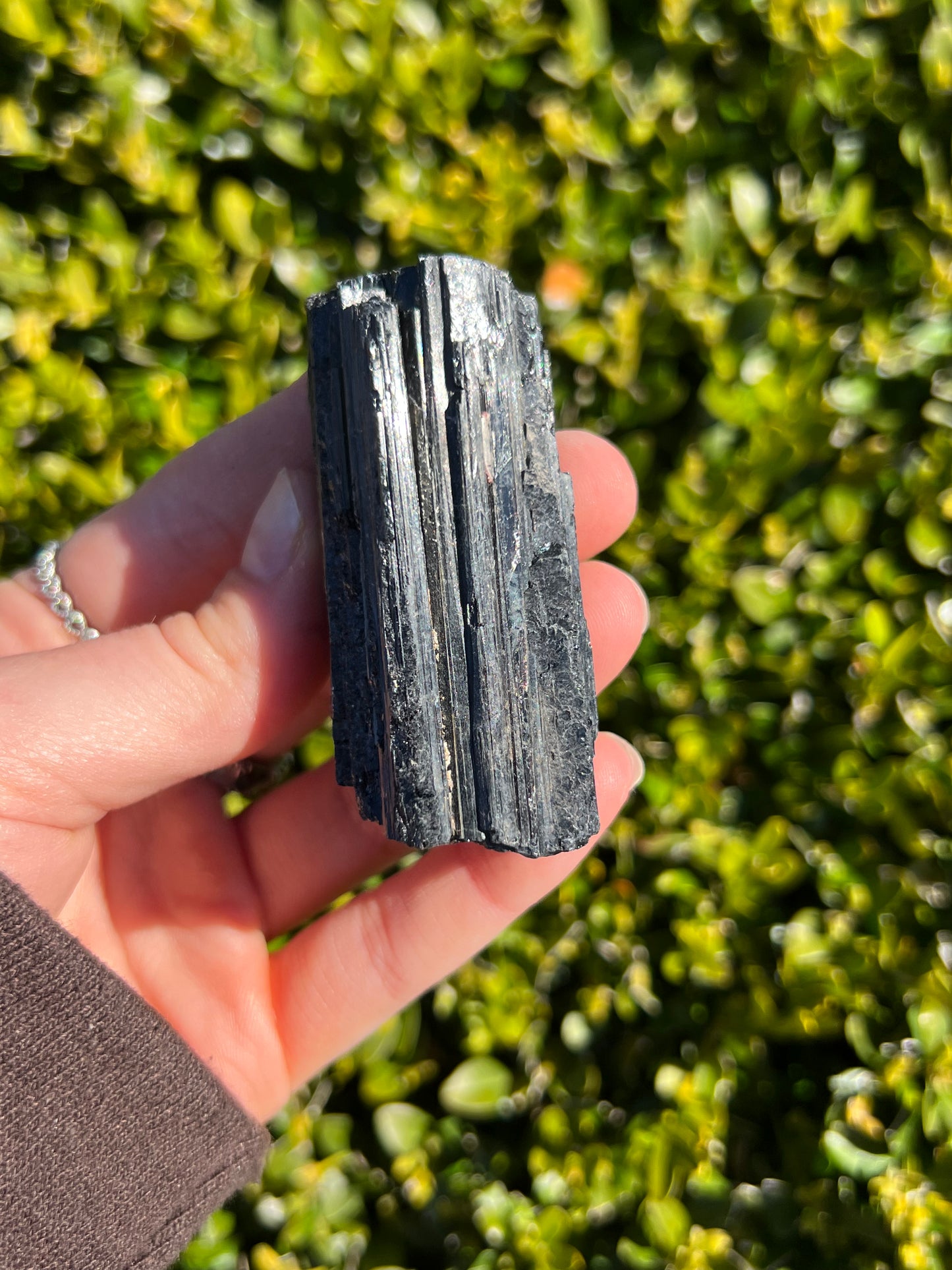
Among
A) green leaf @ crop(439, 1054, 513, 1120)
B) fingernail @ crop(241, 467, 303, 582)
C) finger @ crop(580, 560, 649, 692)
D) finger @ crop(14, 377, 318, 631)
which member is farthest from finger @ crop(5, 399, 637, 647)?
green leaf @ crop(439, 1054, 513, 1120)

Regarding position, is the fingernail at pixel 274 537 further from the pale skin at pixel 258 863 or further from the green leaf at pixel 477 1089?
the green leaf at pixel 477 1089

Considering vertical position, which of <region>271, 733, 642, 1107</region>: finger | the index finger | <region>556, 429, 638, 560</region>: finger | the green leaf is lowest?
the green leaf

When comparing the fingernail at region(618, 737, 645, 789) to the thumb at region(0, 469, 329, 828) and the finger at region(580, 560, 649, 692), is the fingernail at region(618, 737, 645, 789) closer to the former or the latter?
the finger at region(580, 560, 649, 692)

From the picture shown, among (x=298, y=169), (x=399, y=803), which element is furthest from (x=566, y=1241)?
(x=298, y=169)

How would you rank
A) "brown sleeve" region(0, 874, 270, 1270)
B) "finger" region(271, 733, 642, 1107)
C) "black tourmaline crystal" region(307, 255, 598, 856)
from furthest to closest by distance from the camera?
1. "finger" region(271, 733, 642, 1107)
2. "brown sleeve" region(0, 874, 270, 1270)
3. "black tourmaline crystal" region(307, 255, 598, 856)

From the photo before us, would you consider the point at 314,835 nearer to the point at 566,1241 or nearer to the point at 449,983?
the point at 449,983

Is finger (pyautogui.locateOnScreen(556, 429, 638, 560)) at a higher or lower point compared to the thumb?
lower
